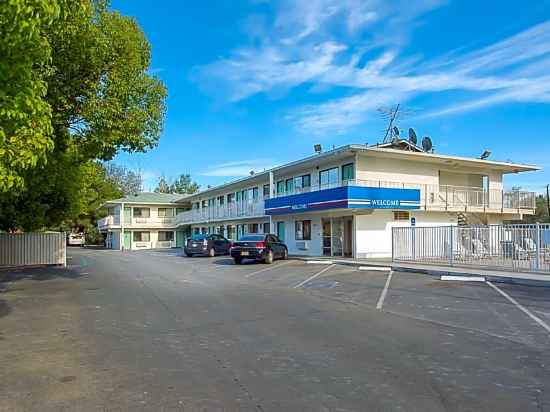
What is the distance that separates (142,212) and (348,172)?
3932cm

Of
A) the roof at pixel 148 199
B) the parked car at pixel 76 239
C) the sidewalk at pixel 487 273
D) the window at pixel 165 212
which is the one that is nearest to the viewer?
the sidewalk at pixel 487 273

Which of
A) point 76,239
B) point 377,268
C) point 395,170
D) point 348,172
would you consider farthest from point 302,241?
point 76,239

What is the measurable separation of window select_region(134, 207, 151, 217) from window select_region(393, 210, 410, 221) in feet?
132

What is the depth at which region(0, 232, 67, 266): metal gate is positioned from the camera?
2464 cm

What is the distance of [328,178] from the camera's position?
102ft

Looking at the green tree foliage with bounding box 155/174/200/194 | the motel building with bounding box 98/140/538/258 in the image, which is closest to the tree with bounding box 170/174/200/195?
the green tree foliage with bounding box 155/174/200/194

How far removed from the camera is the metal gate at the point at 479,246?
1744 cm

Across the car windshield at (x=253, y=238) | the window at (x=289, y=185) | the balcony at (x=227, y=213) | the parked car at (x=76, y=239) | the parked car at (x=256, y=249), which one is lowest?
the parked car at (x=76, y=239)

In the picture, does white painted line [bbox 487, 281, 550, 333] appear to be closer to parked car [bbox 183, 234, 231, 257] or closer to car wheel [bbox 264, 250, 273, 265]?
car wheel [bbox 264, 250, 273, 265]

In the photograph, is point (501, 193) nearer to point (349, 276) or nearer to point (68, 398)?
point (349, 276)

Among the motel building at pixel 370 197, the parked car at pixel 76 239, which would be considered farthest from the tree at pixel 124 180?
the motel building at pixel 370 197

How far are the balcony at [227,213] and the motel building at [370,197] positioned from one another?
159 millimetres

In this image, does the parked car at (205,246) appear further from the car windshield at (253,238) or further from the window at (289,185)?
the car windshield at (253,238)

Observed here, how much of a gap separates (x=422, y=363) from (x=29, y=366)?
5162 millimetres
